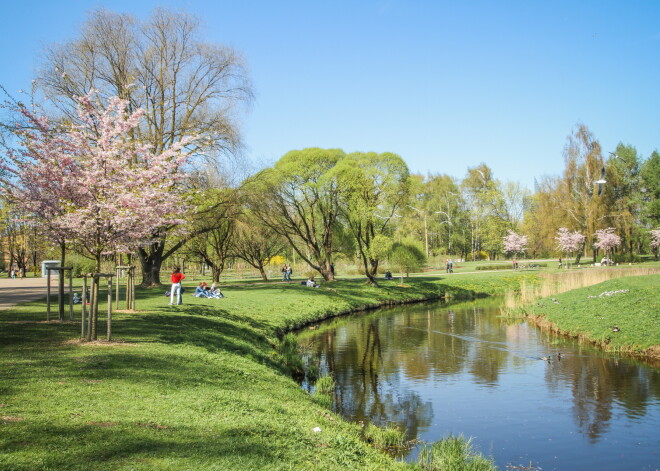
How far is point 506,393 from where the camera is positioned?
15664 millimetres

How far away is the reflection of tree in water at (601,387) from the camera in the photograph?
13.3 m

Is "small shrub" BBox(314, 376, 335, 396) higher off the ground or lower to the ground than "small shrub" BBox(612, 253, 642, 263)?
lower

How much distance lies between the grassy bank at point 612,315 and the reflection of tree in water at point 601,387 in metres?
1.65

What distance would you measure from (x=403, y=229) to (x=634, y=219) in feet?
106

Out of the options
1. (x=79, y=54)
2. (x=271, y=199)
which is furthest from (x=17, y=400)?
(x=271, y=199)

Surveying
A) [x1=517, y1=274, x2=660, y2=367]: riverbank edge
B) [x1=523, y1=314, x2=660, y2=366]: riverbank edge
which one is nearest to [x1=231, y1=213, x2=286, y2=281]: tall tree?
[x1=517, y1=274, x2=660, y2=367]: riverbank edge

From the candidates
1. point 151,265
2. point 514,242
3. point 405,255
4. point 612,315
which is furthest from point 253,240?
point 514,242

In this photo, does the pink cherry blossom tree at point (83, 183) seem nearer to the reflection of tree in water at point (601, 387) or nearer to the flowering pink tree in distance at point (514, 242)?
the reflection of tree in water at point (601, 387)

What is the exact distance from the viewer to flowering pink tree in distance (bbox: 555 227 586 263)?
62.6 meters

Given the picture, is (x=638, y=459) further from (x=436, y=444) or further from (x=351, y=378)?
(x=351, y=378)

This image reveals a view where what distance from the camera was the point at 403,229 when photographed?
85812mm

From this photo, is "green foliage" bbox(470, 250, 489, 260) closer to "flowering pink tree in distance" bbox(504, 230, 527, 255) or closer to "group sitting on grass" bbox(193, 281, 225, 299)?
"flowering pink tree in distance" bbox(504, 230, 527, 255)

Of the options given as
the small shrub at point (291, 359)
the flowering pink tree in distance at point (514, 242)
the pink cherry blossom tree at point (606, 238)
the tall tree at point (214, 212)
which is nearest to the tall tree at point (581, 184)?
the pink cherry blossom tree at point (606, 238)

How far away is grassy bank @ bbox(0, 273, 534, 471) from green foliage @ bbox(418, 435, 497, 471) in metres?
1.07
